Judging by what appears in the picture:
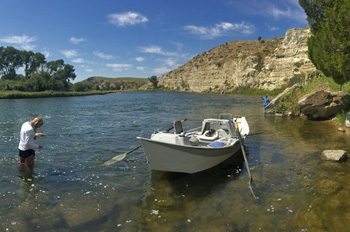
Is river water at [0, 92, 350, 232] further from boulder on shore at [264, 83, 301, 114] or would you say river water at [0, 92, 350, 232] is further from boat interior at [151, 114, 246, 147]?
boulder on shore at [264, 83, 301, 114]

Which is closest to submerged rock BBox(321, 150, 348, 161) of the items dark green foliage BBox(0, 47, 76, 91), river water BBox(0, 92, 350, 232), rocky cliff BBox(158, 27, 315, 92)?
river water BBox(0, 92, 350, 232)

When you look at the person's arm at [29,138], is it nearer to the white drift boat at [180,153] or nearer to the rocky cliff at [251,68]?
the white drift boat at [180,153]

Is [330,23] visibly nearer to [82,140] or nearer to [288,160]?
[288,160]

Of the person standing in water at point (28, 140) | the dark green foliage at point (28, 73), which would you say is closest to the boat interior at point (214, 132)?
the person standing in water at point (28, 140)

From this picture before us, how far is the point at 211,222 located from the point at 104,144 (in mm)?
10485

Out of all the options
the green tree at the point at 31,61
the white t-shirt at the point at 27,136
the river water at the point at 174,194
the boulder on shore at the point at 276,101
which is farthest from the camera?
the green tree at the point at 31,61

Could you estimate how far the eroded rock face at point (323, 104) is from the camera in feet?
63.4

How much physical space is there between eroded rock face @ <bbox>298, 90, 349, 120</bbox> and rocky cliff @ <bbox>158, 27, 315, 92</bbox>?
47745mm

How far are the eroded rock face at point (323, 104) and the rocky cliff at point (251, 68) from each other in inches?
1880

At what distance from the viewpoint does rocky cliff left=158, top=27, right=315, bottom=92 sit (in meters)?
64.5

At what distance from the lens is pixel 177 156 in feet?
28.0

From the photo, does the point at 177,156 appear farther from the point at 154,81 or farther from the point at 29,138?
the point at 154,81

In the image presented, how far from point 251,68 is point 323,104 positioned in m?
67.3

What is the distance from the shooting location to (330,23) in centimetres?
1684
